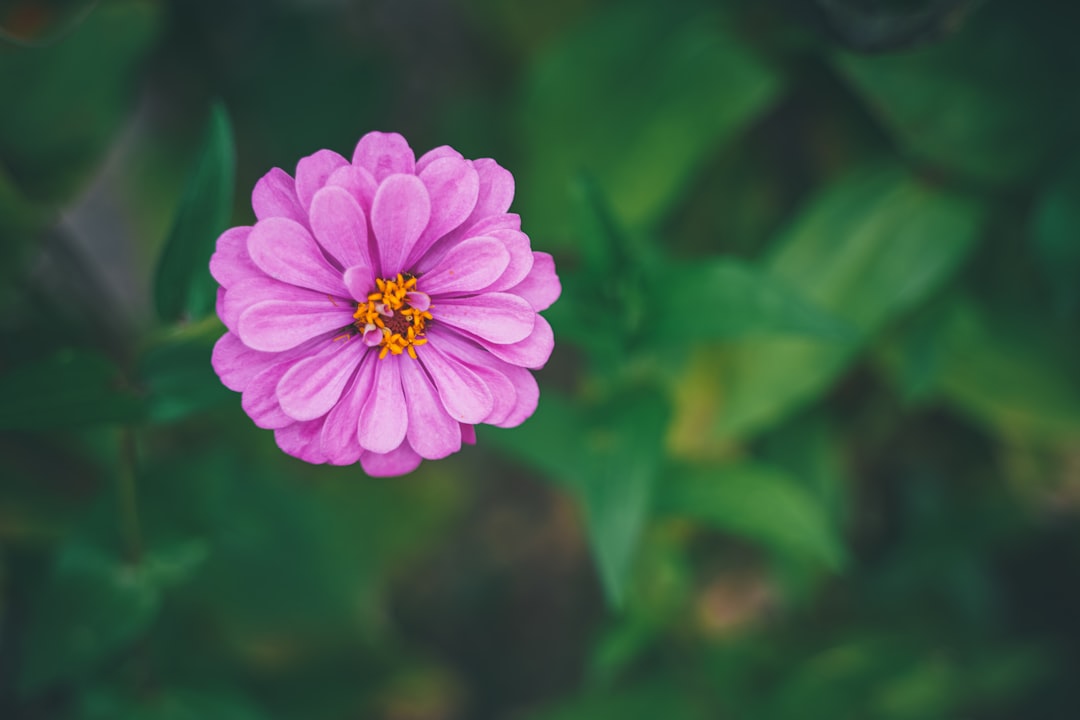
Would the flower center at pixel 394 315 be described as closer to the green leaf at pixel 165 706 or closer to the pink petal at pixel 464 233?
the pink petal at pixel 464 233

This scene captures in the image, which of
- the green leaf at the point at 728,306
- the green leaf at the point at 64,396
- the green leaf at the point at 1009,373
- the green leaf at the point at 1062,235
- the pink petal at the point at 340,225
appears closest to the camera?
the pink petal at the point at 340,225

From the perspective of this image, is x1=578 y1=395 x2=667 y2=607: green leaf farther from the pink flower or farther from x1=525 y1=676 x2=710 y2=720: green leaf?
x1=525 y1=676 x2=710 y2=720: green leaf

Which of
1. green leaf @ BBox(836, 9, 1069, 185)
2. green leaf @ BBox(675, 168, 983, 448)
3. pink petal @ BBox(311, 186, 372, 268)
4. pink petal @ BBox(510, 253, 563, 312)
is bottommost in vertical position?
pink petal @ BBox(510, 253, 563, 312)

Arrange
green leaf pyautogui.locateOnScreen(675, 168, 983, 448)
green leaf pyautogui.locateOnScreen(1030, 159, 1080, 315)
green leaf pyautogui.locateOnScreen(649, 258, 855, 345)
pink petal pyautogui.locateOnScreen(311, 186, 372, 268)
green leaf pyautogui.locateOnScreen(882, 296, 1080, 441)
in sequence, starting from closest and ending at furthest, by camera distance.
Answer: pink petal pyautogui.locateOnScreen(311, 186, 372, 268) → green leaf pyautogui.locateOnScreen(649, 258, 855, 345) → green leaf pyautogui.locateOnScreen(1030, 159, 1080, 315) → green leaf pyautogui.locateOnScreen(675, 168, 983, 448) → green leaf pyautogui.locateOnScreen(882, 296, 1080, 441)

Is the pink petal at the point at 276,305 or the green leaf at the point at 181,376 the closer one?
the pink petal at the point at 276,305

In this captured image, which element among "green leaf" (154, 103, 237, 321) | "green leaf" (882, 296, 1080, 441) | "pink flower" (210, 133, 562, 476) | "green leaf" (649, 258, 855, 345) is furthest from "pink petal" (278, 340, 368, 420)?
"green leaf" (882, 296, 1080, 441)

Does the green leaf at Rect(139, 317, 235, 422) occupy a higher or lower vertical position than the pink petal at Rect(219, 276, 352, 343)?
higher

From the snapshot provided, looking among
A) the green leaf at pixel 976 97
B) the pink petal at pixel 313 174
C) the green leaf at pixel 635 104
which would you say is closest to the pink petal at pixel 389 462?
the pink petal at pixel 313 174

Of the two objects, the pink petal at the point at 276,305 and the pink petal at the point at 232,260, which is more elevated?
the pink petal at the point at 232,260
